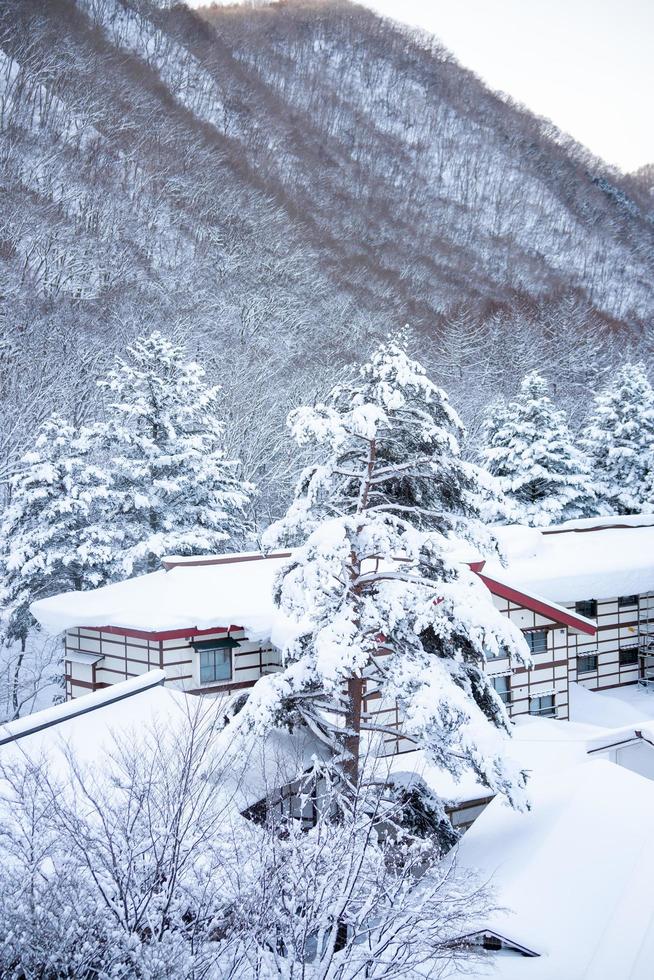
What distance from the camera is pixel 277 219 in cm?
6012

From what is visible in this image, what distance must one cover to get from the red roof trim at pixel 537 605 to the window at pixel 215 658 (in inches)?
238

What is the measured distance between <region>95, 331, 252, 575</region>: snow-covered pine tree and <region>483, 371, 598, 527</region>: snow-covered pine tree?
11.7m

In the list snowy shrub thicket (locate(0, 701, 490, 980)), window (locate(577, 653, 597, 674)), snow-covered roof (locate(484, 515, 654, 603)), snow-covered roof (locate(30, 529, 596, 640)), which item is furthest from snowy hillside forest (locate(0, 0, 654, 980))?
snow-covered roof (locate(484, 515, 654, 603))

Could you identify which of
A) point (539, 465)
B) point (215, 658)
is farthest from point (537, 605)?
point (539, 465)

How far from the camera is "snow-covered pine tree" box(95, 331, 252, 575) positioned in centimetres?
2036

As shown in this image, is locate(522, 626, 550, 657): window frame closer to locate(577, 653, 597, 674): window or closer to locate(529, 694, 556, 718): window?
locate(529, 694, 556, 718): window

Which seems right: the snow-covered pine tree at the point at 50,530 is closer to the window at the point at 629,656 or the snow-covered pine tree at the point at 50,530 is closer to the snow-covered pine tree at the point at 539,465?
the snow-covered pine tree at the point at 539,465

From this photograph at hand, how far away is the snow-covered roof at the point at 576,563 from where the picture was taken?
1939 centimetres

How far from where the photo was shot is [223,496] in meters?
22.1

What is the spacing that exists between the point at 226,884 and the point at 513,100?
13714 centimetres

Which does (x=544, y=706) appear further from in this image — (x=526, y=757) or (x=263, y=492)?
(x=263, y=492)

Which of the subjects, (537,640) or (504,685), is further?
(537,640)

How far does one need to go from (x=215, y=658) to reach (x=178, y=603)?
4.98 ft

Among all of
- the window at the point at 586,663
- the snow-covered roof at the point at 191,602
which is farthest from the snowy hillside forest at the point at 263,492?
the window at the point at 586,663
